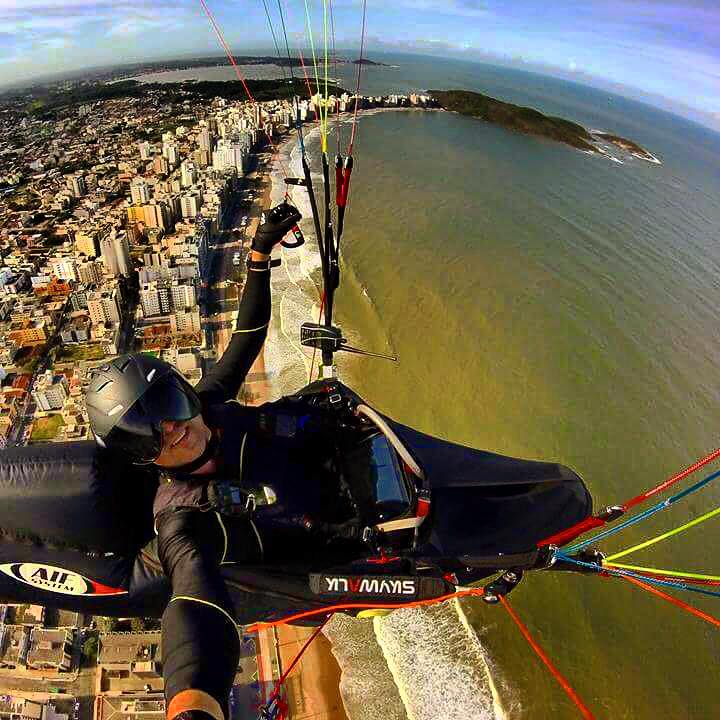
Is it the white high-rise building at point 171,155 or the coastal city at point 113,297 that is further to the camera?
the white high-rise building at point 171,155

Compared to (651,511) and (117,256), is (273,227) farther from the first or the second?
(117,256)

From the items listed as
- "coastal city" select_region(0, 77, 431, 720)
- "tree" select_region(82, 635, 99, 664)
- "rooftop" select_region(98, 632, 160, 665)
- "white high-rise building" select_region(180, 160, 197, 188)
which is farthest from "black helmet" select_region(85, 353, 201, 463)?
"white high-rise building" select_region(180, 160, 197, 188)

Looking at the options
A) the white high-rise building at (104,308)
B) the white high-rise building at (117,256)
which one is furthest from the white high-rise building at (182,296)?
the white high-rise building at (117,256)

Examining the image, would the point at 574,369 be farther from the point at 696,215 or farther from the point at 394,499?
the point at 696,215

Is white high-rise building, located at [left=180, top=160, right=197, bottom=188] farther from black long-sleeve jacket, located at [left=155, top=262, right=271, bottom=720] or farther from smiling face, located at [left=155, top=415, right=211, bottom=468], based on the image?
black long-sleeve jacket, located at [left=155, top=262, right=271, bottom=720]

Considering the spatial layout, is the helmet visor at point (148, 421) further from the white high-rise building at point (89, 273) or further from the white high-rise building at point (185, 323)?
the white high-rise building at point (89, 273)

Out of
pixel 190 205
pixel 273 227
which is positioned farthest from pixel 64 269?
pixel 273 227
